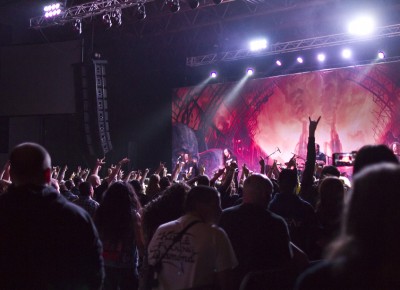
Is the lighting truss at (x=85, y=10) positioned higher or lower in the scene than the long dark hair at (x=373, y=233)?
higher

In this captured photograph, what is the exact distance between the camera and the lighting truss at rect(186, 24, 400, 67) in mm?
13352

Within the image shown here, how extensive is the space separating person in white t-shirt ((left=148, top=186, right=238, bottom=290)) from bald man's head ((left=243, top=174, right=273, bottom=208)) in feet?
1.06

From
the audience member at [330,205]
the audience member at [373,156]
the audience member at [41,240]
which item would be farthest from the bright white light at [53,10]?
the audience member at [373,156]

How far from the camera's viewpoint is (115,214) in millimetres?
4133

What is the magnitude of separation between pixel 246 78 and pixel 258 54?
1.56 meters

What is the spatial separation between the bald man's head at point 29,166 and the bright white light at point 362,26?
475 inches

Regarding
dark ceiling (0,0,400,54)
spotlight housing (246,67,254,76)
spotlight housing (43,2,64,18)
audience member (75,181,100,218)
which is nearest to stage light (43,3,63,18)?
spotlight housing (43,2,64,18)

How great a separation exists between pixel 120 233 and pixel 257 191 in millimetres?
1265

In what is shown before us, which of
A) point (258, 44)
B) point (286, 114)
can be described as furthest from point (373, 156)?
point (286, 114)

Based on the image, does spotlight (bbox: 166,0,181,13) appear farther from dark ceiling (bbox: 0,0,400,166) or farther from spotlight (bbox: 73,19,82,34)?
spotlight (bbox: 73,19,82,34)

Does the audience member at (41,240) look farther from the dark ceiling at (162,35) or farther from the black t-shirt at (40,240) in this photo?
the dark ceiling at (162,35)

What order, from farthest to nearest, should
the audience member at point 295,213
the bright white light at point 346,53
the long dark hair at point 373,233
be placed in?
the bright white light at point 346,53 < the audience member at point 295,213 < the long dark hair at point 373,233

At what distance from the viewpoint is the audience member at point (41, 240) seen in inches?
99.0

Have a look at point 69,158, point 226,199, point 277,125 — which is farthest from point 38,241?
point 69,158
